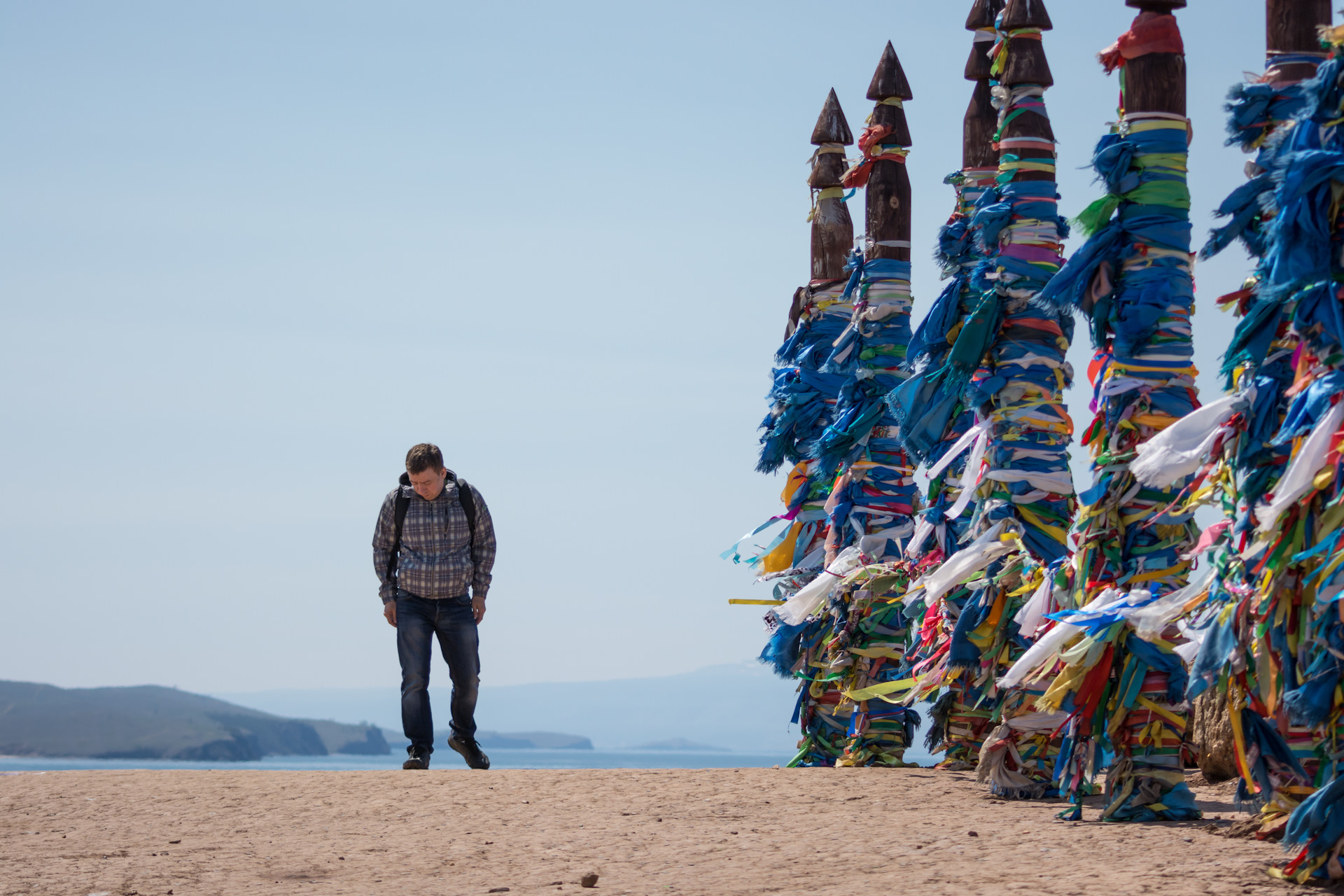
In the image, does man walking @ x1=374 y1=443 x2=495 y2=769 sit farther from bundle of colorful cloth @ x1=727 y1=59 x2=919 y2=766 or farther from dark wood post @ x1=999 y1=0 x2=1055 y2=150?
dark wood post @ x1=999 y1=0 x2=1055 y2=150

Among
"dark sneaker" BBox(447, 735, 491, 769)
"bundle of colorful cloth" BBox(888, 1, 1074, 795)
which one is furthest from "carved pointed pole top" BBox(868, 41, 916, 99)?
"dark sneaker" BBox(447, 735, 491, 769)

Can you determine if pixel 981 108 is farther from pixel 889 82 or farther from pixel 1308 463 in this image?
pixel 1308 463

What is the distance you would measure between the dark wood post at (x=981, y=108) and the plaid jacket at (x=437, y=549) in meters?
4.13

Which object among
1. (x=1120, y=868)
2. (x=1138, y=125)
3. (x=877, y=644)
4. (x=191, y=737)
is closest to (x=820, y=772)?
(x=877, y=644)

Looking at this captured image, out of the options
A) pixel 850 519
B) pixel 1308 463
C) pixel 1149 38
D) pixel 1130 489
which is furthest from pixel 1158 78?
pixel 850 519

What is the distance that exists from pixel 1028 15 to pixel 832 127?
3196 millimetres

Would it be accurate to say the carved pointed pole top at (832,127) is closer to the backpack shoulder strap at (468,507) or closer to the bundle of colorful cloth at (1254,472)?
the backpack shoulder strap at (468,507)

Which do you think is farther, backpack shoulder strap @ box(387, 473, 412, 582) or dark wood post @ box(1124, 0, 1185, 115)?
backpack shoulder strap @ box(387, 473, 412, 582)

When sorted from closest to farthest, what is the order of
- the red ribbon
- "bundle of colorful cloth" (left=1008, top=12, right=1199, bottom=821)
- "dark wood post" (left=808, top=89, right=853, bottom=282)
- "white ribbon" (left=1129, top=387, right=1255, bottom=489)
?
"white ribbon" (left=1129, top=387, right=1255, bottom=489)
"bundle of colorful cloth" (left=1008, top=12, right=1199, bottom=821)
the red ribbon
"dark wood post" (left=808, top=89, right=853, bottom=282)

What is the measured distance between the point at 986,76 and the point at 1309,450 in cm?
473

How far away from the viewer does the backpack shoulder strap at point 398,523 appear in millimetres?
9406

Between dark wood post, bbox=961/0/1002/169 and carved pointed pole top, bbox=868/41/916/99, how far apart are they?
0.81 m

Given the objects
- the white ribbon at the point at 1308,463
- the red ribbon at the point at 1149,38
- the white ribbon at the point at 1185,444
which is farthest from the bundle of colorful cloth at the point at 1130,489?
the white ribbon at the point at 1308,463

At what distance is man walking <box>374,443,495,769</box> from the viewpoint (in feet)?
30.5
